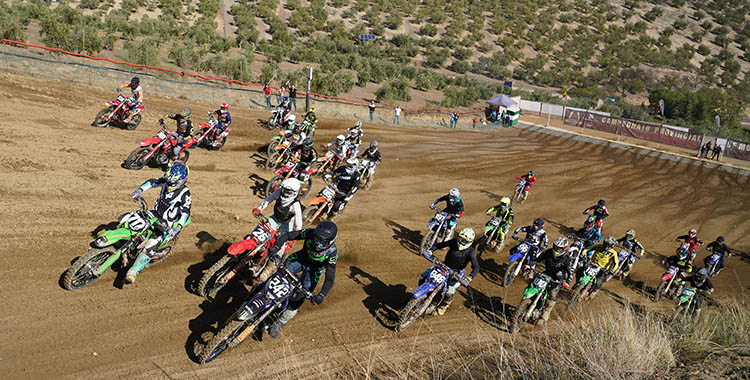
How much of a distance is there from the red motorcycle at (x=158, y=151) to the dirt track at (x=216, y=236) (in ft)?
0.96

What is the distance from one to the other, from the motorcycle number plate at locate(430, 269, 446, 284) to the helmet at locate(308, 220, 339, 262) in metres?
2.30

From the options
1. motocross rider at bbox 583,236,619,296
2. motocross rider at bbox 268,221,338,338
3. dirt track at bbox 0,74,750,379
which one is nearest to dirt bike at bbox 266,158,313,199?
dirt track at bbox 0,74,750,379

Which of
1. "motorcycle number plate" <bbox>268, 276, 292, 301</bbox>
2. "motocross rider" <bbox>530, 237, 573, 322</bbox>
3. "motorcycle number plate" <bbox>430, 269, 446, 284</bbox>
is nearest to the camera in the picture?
"motorcycle number plate" <bbox>268, 276, 292, 301</bbox>

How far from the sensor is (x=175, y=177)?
7.53m

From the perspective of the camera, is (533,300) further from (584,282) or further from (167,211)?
(167,211)

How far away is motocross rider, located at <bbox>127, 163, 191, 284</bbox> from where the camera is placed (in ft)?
23.8

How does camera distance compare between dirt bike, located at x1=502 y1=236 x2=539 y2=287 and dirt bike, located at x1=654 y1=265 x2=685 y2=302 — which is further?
dirt bike, located at x1=654 y1=265 x2=685 y2=302

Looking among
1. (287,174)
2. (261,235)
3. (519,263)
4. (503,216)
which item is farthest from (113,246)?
(503,216)

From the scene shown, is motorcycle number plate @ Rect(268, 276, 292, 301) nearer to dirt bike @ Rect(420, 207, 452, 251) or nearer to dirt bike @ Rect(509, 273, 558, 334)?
dirt bike @ Rect(509, 273, 558, 334)

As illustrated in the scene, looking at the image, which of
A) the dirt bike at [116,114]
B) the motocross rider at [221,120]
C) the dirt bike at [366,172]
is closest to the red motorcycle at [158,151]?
the motocross rider at [221,120]

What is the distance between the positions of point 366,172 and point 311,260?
29.3ft

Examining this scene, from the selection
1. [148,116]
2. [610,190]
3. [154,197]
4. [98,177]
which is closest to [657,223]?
[610,190]

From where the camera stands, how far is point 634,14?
10156 cm

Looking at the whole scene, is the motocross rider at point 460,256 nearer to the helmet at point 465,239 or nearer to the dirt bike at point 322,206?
the helmet at point 465,239
